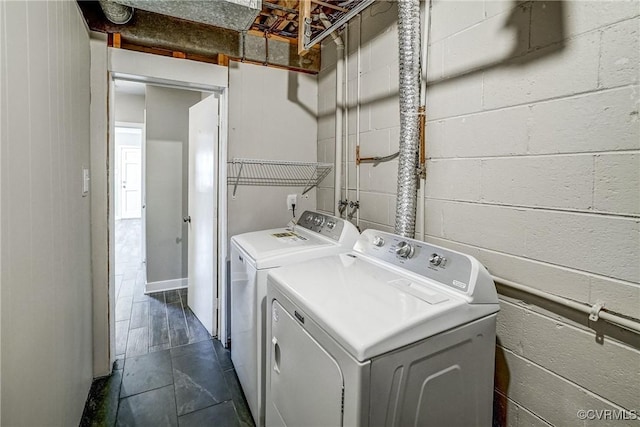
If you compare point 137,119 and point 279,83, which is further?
point 137,119

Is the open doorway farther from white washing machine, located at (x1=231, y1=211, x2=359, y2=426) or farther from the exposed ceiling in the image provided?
white washing machine, located at (x1=231, y1=211, x2=359, y2=426)

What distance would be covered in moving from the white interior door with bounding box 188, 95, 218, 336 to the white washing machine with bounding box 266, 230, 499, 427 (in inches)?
52.7

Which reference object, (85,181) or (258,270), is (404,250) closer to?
(258,270)

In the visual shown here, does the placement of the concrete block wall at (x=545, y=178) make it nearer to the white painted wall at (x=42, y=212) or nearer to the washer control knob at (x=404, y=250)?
the washer control knob at (x=404, y=250)

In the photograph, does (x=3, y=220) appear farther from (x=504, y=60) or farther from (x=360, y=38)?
(x=360, y=38)

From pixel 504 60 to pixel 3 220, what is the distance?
178 centimetres

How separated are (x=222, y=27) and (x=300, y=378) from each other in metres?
2.03

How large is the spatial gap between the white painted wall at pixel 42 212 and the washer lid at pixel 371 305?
2.68 ft

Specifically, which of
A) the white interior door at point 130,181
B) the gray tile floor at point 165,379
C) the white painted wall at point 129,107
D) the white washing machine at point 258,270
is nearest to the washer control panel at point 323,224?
the white washing machine at point 258,270

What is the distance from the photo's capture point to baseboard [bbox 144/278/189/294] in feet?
11.5

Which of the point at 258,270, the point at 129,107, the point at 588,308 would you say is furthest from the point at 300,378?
the point at 129,107

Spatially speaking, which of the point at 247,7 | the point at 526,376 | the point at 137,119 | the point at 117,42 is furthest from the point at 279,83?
the point at 137,119

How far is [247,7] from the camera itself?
164 cm

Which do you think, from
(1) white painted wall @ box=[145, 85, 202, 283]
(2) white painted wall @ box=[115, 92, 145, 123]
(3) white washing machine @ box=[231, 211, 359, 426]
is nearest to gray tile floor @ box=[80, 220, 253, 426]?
(3) white washing machine @ box=[231, 211, 359, 426]
